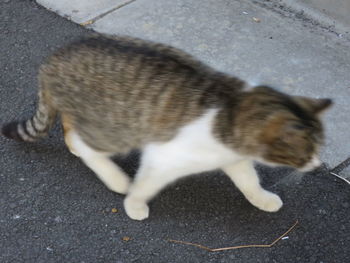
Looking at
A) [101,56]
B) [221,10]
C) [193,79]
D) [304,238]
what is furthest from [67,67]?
[221,10]

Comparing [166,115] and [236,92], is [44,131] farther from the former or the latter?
[236,92]

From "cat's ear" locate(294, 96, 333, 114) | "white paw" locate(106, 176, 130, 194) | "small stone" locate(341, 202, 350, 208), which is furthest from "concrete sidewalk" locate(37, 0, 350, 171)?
"white paw" locate(106, 176, 130, 194)

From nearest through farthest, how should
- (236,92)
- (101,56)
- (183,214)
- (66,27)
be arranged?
(236,92)
(101,56)
(183,214)
(66,27)

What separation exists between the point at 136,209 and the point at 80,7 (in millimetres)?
2151

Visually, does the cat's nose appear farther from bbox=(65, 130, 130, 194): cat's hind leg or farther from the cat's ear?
bbox=(65, 130, 130, 194): cat's hind leg

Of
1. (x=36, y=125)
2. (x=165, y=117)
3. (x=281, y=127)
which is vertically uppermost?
(x=281, y=127)

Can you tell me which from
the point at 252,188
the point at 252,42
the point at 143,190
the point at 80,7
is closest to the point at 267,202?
the point at 252,188

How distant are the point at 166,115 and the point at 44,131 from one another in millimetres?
823

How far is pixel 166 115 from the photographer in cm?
269

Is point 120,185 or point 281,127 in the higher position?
point 281,127

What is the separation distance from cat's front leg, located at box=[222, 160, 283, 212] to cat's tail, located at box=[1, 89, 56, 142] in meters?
0.97

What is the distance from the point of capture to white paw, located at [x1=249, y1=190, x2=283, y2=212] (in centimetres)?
298

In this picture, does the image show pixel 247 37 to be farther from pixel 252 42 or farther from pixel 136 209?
pixel 136 209

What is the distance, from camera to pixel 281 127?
2.38 meters
